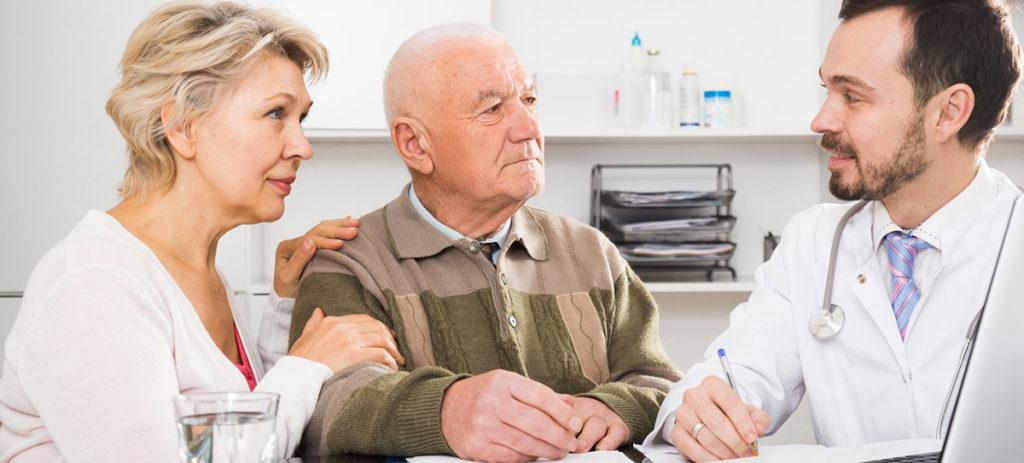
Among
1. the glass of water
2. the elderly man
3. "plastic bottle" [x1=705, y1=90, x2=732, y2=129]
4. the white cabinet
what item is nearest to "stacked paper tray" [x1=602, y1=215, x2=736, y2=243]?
"plastic bottle" [x1=705, y1=90, x2=732, y2=129]

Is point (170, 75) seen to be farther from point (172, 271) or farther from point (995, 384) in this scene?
point (995, 384)

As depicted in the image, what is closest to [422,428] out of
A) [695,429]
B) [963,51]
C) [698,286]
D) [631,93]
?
[695,429]

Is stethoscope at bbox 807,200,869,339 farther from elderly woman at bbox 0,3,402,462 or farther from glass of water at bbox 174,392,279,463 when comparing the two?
glass of water at bbox 174,392,279,463

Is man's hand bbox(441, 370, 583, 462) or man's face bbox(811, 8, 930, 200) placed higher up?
man's face bbox(811, 8, 930, 200)

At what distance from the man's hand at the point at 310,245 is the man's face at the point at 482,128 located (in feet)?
0.68

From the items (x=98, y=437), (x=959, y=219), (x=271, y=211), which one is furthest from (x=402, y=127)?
(x=959, y=219)

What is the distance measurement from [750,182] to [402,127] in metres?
1.73

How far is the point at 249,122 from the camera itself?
4.62 ft

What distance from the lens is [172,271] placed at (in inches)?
53.3

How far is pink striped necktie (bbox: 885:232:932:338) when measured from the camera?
1.31 metres

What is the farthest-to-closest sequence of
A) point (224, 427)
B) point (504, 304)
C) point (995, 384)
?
1. point (504, 304)
2. point (224, 427)
3. point (995, 384)

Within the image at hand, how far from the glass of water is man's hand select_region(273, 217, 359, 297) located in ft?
2.74

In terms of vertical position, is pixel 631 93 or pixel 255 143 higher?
pixel 255 143

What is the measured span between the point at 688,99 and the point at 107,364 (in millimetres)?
2180
